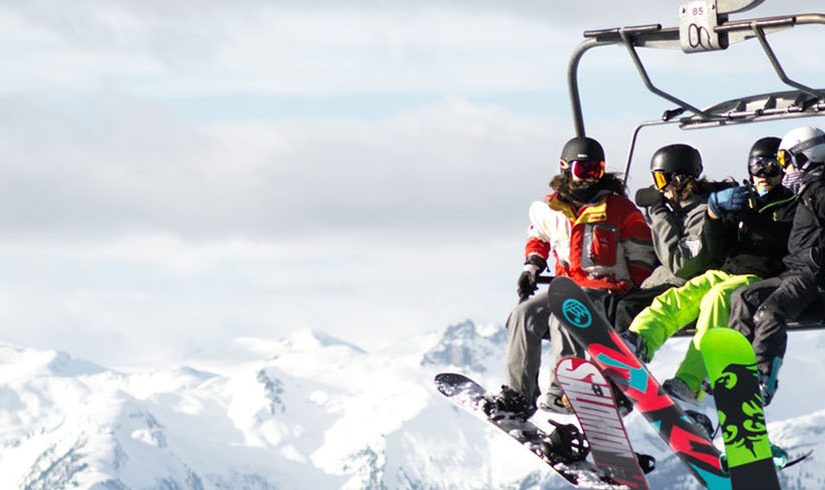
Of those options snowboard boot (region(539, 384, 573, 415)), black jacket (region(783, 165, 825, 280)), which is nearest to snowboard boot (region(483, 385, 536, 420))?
snowboard boot (region(539, 384, 573, 415))

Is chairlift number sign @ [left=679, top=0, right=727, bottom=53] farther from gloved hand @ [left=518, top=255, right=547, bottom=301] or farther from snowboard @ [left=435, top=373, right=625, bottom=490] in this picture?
snowboard @ [left=435, top=373, right=625, bottom=490]

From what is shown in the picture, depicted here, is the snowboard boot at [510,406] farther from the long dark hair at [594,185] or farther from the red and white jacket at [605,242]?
the long dark hair at [594,185]

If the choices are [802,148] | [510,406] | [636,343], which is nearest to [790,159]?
[802,148]

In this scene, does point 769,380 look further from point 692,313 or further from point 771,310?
point 692,313

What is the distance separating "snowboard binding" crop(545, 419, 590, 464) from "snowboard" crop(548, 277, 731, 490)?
824 millimetres

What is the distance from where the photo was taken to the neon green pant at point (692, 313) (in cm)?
1430

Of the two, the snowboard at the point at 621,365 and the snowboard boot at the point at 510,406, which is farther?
the snowboard boot at the point at 510,406

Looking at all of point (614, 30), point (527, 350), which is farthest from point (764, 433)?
point (614, 30)

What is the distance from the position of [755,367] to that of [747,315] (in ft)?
4.14

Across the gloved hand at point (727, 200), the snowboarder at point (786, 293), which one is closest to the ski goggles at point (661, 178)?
the gloved hand at point (727, 200)

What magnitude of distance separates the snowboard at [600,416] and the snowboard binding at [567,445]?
1.54 ft

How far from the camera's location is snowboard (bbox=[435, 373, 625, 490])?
46.1ft

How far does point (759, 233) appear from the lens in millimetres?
14625

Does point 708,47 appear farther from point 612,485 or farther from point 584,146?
point 612,485
